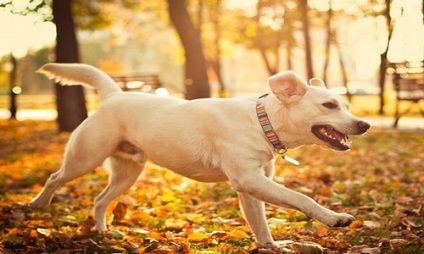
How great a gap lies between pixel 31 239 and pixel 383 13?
22.7 m

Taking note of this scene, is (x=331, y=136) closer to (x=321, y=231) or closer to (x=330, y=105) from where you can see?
(x=330, y=105)

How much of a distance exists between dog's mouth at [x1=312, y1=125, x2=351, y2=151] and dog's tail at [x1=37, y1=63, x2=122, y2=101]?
2.25 metres

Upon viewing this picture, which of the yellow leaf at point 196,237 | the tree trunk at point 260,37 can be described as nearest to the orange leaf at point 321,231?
the yellow leaf at point 196,237

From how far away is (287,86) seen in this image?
15.1 ft

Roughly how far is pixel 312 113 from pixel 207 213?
7.44 ft

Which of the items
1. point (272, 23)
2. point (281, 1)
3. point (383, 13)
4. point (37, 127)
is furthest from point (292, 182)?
point (272, 23)

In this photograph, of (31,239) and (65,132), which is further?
(65,132)

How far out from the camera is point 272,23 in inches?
1262

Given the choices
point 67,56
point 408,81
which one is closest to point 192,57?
point 67,56

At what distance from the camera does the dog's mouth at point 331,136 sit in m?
4.59

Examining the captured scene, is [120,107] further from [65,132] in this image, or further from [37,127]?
[37,127]

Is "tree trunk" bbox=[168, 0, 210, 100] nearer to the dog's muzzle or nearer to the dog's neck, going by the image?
the dog's neck

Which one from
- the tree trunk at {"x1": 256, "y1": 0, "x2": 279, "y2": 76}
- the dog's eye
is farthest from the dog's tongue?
the tree trunk at {"x1": 256, "y1": 0, "x2": 279, "y2": 76}

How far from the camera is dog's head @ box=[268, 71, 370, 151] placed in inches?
179
